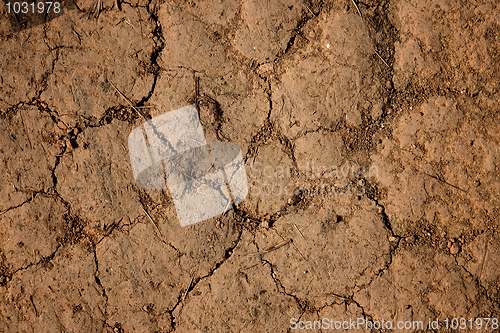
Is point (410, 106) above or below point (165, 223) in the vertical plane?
above

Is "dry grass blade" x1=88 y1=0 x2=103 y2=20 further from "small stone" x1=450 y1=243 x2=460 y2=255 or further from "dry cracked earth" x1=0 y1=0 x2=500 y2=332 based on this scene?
"small stone" x1=450 y1=243 x2=460 y2=255

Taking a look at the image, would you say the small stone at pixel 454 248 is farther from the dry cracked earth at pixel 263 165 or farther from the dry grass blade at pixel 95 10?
the dry grass blade at pixel 95 10

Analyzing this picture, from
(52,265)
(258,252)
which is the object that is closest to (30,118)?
(52,265)

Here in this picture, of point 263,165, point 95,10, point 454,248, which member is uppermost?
point 95,10

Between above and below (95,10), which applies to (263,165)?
below

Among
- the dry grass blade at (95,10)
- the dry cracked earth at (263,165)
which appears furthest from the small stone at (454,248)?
the dry grass blade at (95,10)

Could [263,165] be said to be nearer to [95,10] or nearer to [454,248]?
[454,248]

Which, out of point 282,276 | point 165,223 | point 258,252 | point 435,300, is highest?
point 165,223

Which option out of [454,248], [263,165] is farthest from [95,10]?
[454,248]

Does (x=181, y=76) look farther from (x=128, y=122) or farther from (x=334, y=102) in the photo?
(x=334, y=102)
